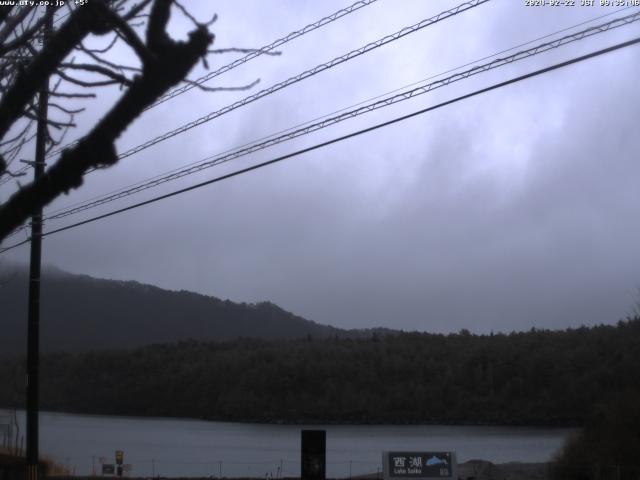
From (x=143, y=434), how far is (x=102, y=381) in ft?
76.2

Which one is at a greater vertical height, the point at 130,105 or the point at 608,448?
the point at 130,105

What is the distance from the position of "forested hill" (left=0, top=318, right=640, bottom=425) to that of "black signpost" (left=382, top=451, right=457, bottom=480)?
3346cm

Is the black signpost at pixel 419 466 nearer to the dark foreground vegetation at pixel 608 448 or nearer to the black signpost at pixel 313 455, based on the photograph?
the black signpost at pixel 313 455

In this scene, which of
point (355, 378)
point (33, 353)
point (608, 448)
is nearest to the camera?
point (33, 353)

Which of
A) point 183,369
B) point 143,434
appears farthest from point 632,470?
point 183,369

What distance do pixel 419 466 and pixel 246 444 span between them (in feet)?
112

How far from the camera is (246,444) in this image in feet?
182

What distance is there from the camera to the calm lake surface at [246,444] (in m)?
41.2

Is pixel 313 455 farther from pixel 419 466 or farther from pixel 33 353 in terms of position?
pixel 33 353

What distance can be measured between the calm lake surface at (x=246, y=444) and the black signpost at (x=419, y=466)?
1265cm

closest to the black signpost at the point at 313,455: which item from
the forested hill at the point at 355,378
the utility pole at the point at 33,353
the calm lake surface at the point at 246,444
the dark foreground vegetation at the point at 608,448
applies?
the utility pole at the point at 33,353

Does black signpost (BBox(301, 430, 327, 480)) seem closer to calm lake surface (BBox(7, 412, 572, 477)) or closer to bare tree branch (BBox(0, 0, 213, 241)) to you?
bare tree branch (BBox(0, 0, 213, 241))

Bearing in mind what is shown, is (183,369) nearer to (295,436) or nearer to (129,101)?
(295,436)

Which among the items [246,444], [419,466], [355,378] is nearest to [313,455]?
[419,466]
